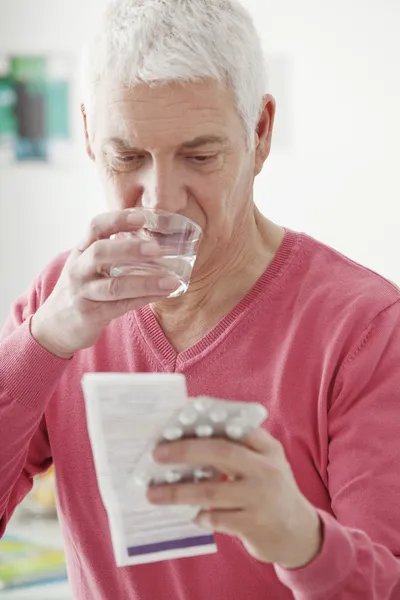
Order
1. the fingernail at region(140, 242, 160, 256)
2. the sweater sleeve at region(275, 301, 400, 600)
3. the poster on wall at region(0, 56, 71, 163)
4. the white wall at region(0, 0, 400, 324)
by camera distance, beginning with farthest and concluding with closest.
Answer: the white wall at region(0, 0, 400, 324) → the poster on wall at region(0, 56, 71, 163) → the fingernail at region(140, 242, 160, 256) → the sweater sleeve at region(275, 301, 400, 600)

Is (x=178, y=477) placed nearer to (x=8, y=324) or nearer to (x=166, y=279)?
(x=166, y=279)

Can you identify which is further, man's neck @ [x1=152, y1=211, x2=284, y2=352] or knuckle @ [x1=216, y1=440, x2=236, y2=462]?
man's neck @ [x1=152, y1=211, x2=284, y2=352]

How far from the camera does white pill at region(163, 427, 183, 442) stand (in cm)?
78

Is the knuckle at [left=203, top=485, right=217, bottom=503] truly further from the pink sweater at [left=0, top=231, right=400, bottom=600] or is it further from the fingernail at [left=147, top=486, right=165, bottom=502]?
the pink sweater at [left=0, top=231, right=400, bottom=600]

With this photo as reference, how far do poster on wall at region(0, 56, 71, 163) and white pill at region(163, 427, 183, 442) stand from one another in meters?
2.18

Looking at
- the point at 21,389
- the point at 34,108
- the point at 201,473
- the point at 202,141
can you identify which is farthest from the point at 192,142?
the point at 34,108

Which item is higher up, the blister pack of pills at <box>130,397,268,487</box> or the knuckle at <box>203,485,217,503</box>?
the blister pack of pills at <box>130,397,268,487</box>

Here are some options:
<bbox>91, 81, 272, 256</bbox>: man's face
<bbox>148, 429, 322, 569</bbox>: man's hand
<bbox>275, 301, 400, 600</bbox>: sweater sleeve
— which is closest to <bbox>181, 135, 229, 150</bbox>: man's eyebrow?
<bbox>91, 81, 272, 256</bbox>: man's face

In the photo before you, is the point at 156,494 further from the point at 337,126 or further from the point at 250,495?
the point at 337,126

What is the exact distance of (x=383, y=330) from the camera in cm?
113

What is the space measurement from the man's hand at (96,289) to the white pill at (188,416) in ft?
0.98

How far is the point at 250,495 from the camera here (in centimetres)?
80

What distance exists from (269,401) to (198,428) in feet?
1.36

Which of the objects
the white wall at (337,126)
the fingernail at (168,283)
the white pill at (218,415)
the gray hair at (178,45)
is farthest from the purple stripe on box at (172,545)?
the white wall at (337,126)
